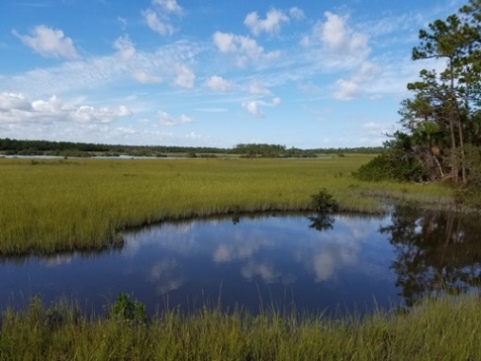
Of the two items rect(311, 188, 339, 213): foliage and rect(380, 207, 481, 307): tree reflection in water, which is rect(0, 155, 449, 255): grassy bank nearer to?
rect(311, 188, 339, 213): foliage

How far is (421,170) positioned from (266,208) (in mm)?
14397

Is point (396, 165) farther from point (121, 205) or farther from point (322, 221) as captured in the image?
point (121, 205)

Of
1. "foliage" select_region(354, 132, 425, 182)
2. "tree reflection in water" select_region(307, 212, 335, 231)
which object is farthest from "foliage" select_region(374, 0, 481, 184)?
"tree reflection in water" select_region(307, 212, 335, 231)

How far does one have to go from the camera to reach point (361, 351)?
4488mm

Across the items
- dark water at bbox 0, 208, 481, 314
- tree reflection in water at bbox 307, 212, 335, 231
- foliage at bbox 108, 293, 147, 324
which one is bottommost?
dark water at bbox 0, 208, 481, 314

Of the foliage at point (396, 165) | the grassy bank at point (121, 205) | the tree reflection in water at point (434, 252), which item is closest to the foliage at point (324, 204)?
the grassy bank at point (121, 205)

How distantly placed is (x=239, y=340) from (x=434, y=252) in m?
9.09

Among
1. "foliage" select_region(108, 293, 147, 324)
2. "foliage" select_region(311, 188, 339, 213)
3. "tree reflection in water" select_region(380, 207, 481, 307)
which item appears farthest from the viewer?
"foliage" select_region(311, 188, 339, 213)

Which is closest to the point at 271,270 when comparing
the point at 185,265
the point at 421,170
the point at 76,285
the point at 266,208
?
the point at 185,265

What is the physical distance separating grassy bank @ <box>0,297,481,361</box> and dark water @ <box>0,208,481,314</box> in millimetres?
1365

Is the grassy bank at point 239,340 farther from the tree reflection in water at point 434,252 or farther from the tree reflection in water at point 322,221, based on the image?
the tree reflection in water at point 322,221

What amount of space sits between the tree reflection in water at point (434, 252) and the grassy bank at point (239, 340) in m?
1.63

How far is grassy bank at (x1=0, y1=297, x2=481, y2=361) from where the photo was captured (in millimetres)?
4410

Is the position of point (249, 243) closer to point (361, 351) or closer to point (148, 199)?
point (148, 199)
